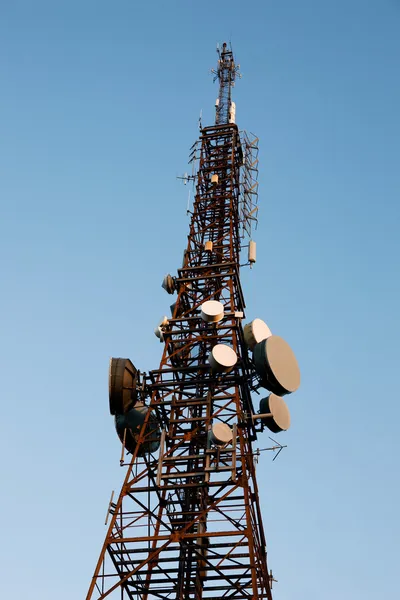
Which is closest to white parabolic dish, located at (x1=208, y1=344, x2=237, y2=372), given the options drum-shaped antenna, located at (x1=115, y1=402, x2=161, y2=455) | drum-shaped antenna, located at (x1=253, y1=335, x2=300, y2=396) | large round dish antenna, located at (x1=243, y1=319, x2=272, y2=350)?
drum-shaped antenna, located at (x1=253, y1=335, x2=300, y2=396)

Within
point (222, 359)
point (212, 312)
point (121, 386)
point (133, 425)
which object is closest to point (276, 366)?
point (222, 359)

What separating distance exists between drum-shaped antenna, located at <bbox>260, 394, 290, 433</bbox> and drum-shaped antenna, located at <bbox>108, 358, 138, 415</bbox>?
5.46 meters

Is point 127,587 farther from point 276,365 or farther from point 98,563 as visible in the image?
point 276,365

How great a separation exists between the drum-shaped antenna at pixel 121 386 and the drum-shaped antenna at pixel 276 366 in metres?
5.30

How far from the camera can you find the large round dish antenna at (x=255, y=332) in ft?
107

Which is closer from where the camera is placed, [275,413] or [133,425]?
[275,413]

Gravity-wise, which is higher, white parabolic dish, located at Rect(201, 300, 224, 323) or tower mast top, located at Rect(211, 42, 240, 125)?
tower mast top, located at Rect(211, 42, 240, 125)

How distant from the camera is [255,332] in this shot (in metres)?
32.7

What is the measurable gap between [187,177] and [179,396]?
12.9m

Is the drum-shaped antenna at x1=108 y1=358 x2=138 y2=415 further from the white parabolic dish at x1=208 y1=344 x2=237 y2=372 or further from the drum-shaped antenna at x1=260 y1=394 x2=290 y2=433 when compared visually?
the drum-shaped antenna at x1=260 y1=394 x2=290 y2=433

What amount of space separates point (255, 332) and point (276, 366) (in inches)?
90.5

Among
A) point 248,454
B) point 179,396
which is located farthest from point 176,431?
point 248,454

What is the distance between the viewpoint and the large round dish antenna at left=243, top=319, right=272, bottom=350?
107 ft

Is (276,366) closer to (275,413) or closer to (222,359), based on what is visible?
(275,413)
